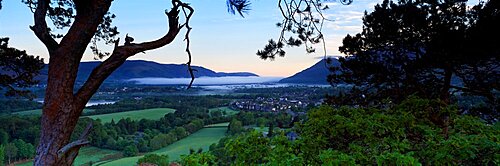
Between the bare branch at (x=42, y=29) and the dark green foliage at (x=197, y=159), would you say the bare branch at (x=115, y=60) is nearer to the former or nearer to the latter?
the bare branch at (x=42, y=29)

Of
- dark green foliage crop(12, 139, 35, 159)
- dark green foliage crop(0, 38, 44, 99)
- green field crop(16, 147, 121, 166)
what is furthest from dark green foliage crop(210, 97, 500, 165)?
dark green foliage crop(12, 139, 35, 159)

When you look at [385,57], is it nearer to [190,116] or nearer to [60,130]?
[60,130]

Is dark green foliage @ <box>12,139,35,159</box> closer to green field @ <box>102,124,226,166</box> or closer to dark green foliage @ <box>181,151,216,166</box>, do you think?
green field @ <box>102,124,226,166</box>

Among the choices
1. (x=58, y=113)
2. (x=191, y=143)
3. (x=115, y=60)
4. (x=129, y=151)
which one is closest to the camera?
(x=58, y=113)

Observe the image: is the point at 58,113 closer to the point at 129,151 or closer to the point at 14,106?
the point at 129,151

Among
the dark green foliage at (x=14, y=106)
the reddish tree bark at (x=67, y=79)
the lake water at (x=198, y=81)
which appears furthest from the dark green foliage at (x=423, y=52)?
the lake water at (x=198, y=81)

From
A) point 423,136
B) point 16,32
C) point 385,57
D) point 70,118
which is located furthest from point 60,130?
point 16,32

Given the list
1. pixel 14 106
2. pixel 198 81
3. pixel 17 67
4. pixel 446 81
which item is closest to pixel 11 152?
pixel 14 106
